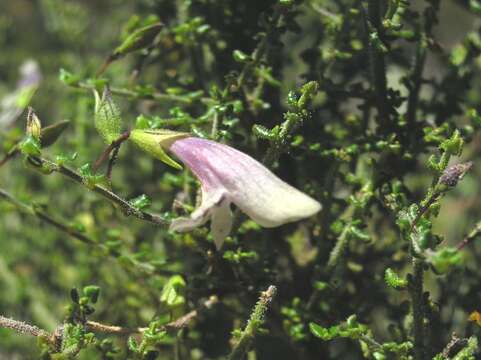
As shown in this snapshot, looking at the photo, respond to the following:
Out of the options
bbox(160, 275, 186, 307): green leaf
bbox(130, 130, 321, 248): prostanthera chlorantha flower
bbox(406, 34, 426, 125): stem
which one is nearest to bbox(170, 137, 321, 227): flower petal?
bbox(130, 130, 321, 248): prostanthera chlorantha flower

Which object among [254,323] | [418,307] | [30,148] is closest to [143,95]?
[30,148]

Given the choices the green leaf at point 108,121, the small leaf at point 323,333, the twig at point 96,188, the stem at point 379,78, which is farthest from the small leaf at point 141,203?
the stem at point 379,78

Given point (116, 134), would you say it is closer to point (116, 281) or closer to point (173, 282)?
point (173, 282)

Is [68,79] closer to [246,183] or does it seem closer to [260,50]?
[260,50]

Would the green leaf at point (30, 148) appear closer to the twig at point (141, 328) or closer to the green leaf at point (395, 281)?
the twig at point (141, 328)

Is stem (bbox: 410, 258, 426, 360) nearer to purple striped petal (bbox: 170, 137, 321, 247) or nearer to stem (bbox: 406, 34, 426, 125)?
purple striped petal (bbox: 170, 137, 321, 247)

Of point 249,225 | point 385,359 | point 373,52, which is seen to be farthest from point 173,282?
point 373,52

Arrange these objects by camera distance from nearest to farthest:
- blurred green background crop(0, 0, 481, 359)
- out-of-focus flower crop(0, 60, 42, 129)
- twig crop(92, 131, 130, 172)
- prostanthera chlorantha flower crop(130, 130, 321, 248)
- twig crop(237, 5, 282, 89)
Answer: prostanthera chlorantha flower crop(130, 130, 321, 248) → twig crop(92, 131, 130, 172) → twig crop(237, 5, 282, 89) → blurred green background crop(0, 0, 481, 359) → out-of-focus flower crop(0, 60, 42, 129)

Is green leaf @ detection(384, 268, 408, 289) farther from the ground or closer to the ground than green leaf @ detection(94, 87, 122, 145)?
Result: closer to the ground
